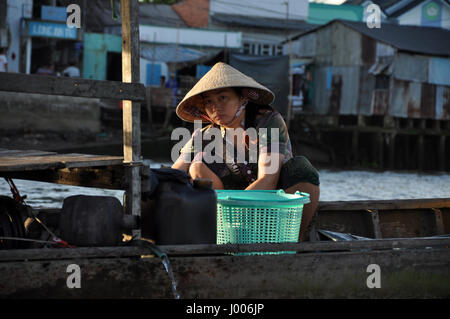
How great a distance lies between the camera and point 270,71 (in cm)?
1928

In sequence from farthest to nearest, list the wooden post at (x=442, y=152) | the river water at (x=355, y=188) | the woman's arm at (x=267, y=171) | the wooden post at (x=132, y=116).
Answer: the wooden post at (x=442, y=152), the river water at (x=355, y=188), the woman's arm at (x=267, y=171), the wooden post at (x=132, y=116)

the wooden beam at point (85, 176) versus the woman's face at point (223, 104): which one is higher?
the woman's face at point (223, 104)

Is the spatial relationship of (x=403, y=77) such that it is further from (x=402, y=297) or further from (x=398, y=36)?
(x=402, y=297)

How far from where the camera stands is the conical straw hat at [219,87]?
10.8 feet

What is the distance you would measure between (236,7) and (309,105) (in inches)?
261

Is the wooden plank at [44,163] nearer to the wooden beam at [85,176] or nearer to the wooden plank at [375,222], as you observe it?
the wooden beam at [85,176]

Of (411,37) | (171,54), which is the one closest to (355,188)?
(411,37)

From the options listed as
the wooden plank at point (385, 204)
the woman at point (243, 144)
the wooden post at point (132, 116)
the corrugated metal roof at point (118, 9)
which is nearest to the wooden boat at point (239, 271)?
the wooden post at point (132, 116)

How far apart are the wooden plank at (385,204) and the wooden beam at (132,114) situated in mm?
1983

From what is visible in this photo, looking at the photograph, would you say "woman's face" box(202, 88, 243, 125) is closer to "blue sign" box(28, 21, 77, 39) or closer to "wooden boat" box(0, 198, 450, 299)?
"wooden boat" box(0, 198, 450, 299)

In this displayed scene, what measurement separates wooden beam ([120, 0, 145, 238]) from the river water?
689cm

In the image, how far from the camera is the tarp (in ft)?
62.6

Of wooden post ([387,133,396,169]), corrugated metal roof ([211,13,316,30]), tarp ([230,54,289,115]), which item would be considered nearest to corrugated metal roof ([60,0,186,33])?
corrugated metal roof ([211,13,316,30])

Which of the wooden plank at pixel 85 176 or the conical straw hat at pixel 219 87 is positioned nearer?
the wooden plank at pixel 85 176
